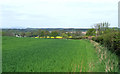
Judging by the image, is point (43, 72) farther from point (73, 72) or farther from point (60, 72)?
point (73, 72)

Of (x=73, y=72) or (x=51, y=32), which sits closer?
(x=73, y=72)

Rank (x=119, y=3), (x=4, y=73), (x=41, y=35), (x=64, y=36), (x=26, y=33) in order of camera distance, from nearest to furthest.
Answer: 1. (x=4, y=73)
2. (x=119, y=3)
3. (x=26, y=33)
4. (x=41, y=35)
5. (x=64, y=36)

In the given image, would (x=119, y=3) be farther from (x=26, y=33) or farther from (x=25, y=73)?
(x=26, y=33)

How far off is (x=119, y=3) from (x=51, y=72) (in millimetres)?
6525

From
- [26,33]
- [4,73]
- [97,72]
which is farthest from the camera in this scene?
[26,33]

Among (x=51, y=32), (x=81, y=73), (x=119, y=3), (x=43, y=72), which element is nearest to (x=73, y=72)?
(x=81, y=73)

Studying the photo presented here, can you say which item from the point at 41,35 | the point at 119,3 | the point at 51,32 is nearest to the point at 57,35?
the point at 51,32

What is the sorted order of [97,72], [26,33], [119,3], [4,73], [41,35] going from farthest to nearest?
[41,35]
[26,33]
[119,3]
[97,72]
[4,73]

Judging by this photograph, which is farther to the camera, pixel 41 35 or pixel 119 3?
pixel 41 35

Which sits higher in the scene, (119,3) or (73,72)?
(119,3)

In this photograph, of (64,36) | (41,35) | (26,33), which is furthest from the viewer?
(64,36)

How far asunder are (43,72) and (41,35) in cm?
6339

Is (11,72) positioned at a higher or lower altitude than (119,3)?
lower

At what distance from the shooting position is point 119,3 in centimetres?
830
